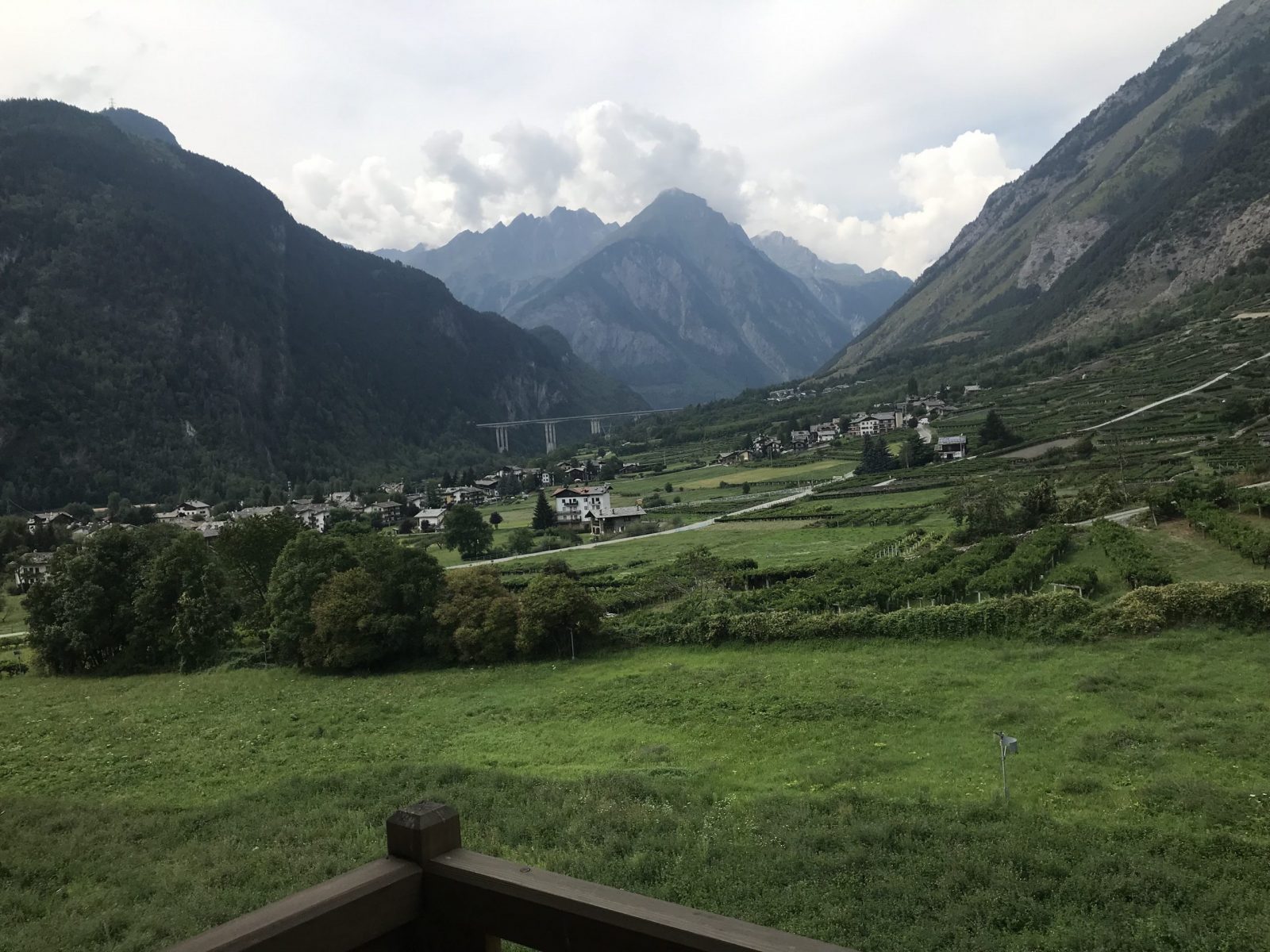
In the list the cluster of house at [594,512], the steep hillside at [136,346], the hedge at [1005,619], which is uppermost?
the steep hillside at [136,346]

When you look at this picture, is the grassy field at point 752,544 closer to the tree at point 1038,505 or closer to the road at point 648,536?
the road at point 648,536

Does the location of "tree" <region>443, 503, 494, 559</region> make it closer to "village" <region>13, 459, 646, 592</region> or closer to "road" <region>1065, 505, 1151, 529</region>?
"village" <region>13, 459, 646, 592</region>

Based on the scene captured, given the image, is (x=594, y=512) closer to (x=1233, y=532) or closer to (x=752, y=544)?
(x=752, y=544)

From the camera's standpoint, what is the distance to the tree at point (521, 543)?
64.1 m

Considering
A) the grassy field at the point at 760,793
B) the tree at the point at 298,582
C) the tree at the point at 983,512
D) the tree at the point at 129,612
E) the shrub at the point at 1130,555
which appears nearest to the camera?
the grassy field at the point at 760,793

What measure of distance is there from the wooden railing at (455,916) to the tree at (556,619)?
25.2m

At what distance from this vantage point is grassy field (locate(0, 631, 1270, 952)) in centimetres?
852

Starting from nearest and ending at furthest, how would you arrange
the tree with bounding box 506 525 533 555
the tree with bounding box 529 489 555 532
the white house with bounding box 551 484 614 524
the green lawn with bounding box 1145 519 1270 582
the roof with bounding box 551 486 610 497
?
the green lawn with bounding box 1145 519 1270 582 → the tree with bounding box 506 525 533 555 → the tree with bounding box 529 489 555 532 → the white house with bounding box 551 484 614 524 → the roof with bounding box 551 486 610 497

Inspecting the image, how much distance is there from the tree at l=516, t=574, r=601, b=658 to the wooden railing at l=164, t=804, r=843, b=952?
25178 mm

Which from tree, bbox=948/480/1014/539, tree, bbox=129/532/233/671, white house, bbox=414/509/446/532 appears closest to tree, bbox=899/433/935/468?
tree, bbox=948/480/1014/539

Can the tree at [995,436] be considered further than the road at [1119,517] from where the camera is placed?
Yes

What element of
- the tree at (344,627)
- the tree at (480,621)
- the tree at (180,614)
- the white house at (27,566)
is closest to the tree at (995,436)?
the tree at (480,621)

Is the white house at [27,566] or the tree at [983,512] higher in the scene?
the white house at [27,566]

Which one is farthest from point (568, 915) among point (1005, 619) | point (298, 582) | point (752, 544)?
point (752, 544)
